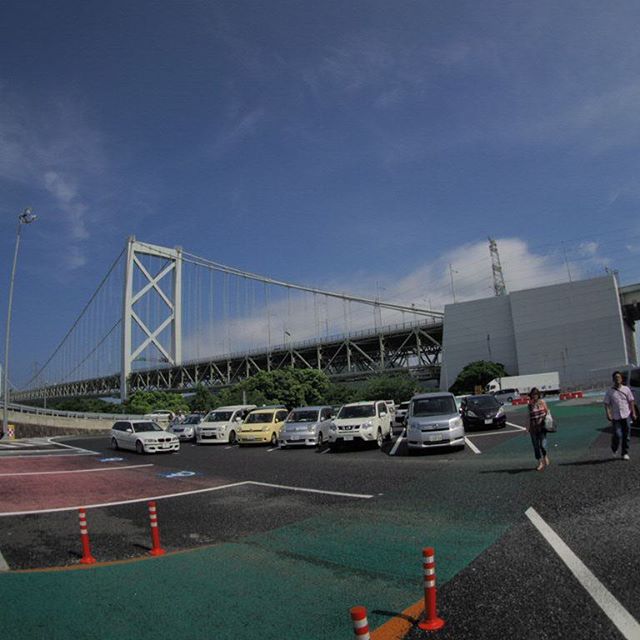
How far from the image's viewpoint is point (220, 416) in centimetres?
2448

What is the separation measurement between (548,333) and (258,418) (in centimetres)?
5495

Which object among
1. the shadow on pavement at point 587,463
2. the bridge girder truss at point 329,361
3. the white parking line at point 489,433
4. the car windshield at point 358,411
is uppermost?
the bridge girder truss at point 329,361

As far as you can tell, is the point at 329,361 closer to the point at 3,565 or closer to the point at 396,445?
A: the point at 396,445

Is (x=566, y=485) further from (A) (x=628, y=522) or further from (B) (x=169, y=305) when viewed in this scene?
(B) (x=169, y=305)

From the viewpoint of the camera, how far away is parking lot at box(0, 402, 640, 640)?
408 cm

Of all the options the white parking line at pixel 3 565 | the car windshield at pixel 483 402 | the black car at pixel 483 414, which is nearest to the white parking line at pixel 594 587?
the white parking line at pixel 3 565

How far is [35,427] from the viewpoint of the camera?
3578 centimetres

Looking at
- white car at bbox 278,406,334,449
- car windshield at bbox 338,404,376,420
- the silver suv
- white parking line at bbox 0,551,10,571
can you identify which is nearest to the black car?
car windshield at bbox 338,404,376,420

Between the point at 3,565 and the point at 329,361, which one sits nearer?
the point at 3,565

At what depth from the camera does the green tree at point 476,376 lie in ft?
210

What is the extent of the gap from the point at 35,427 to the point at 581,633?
39.3 meters

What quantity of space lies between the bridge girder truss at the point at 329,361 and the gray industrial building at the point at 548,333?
36.5 ft

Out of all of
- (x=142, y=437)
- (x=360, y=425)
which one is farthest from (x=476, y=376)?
(x=142, y=437)

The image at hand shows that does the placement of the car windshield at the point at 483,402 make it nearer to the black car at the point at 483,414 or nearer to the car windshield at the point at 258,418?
the black car at the point at 483,414
